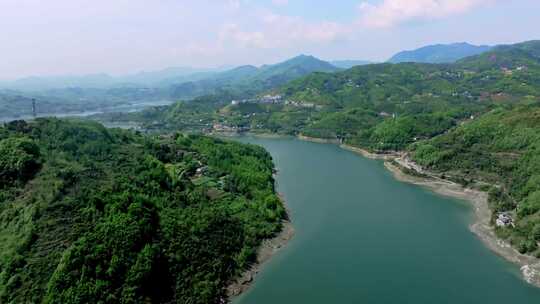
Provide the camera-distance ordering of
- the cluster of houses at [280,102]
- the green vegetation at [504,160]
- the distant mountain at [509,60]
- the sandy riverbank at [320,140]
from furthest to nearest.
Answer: the distant mountain at [509,60] → the cluster of houses at [280,102] → the sandy riverbank at [320,140] → the green vegetation at [504,160]

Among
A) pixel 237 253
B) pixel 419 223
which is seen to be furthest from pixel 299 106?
pixel 237 253

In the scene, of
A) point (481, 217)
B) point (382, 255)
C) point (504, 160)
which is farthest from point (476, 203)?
point (382, 255)

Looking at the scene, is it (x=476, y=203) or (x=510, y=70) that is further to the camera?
(x=510, y=70)

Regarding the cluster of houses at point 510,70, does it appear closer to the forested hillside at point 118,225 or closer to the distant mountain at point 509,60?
the distant mountain at point 509,60

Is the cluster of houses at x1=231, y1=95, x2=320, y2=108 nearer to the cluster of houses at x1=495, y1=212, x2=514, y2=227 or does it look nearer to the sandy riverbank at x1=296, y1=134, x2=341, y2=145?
the sandy riverbank at x1=296, y1=134, x2=341, y2=145

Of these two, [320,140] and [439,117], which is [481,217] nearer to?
[439,117]

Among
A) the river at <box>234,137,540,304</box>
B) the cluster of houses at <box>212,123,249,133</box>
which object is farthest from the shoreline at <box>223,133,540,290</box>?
the cluster of houses at <box>212,123,249,133</box>

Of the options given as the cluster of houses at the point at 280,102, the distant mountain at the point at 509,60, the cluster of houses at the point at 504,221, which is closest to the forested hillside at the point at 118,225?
the cluster of houses at the point at 504,221
